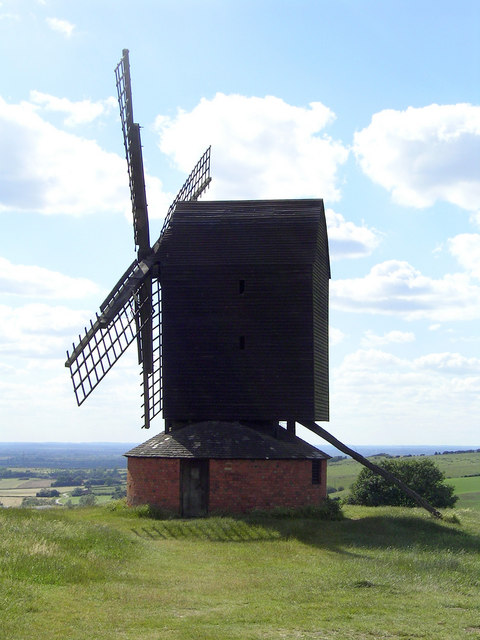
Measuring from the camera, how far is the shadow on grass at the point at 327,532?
22.7 m

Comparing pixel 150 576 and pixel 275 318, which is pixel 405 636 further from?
pixel 275 318

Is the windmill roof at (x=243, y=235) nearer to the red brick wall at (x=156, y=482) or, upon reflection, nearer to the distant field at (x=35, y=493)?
the red brick wall at (x=156, y=482)

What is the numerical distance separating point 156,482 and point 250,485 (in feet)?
12.0

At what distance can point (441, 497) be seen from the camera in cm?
3881

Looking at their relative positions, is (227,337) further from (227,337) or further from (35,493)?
(35,493)

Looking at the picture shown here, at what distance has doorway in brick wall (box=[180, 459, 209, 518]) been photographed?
28.0 meters

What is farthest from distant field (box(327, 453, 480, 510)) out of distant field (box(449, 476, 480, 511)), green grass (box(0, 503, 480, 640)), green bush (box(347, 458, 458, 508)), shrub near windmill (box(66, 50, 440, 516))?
green grass (box(0, 503, 480, 640))

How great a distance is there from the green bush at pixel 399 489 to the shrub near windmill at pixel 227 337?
952 centimetres

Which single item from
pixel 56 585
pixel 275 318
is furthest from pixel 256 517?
pixel 56 585

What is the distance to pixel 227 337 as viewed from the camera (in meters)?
29.9

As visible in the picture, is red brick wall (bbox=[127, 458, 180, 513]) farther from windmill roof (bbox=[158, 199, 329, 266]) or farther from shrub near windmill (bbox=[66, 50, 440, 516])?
windmill roof (bbox=[158, 199, 329, 266])

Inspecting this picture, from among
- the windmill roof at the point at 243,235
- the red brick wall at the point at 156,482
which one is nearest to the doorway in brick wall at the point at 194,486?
the red brick wall at the point at 156,482

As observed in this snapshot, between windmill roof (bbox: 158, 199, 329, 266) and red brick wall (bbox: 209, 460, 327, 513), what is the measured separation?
25.9ft

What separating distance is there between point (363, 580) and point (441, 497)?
947 inches
